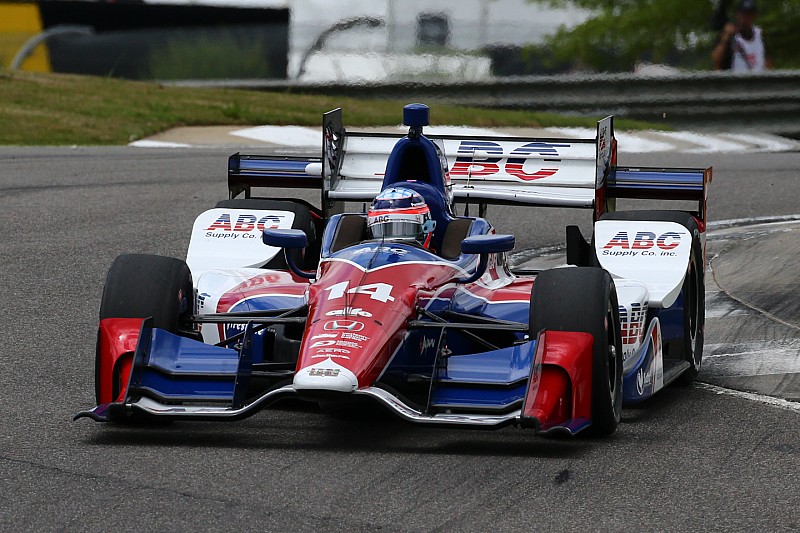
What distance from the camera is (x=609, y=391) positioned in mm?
6465

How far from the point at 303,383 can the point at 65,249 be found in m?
5.85

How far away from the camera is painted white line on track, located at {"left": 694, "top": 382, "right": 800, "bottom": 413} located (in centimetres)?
735

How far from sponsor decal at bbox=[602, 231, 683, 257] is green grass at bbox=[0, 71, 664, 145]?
35.2ft

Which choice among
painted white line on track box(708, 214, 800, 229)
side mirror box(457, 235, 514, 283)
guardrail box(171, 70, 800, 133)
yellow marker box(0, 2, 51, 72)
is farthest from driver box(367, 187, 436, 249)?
yellow marker box(0, 2, 51, 72)

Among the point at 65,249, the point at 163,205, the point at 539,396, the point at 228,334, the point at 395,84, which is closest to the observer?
the point at 539,396

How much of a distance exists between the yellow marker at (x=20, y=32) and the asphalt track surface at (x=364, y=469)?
15201mm

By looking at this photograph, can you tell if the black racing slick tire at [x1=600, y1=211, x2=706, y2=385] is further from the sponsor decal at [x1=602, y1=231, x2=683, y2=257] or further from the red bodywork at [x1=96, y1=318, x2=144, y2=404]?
the red bodywork at [x1=96, y1=318, x2=144, y2=404]

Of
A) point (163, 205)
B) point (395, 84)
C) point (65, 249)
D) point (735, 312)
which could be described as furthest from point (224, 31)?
point (735, 312)

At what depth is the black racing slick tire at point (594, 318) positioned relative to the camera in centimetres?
645

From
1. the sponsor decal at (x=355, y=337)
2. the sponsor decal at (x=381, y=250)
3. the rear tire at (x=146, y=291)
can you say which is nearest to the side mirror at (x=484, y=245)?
the sponsor decal at (x=381, y=250)

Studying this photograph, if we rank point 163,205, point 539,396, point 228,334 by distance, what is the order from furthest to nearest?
point 163,205 < point 228,334 < point 539,396

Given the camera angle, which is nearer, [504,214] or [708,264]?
[708,264]

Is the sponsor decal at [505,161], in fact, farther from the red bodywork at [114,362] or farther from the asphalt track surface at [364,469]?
the red bodywork at [114,362]

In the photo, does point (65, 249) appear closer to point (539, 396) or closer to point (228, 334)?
point (228, 334)
